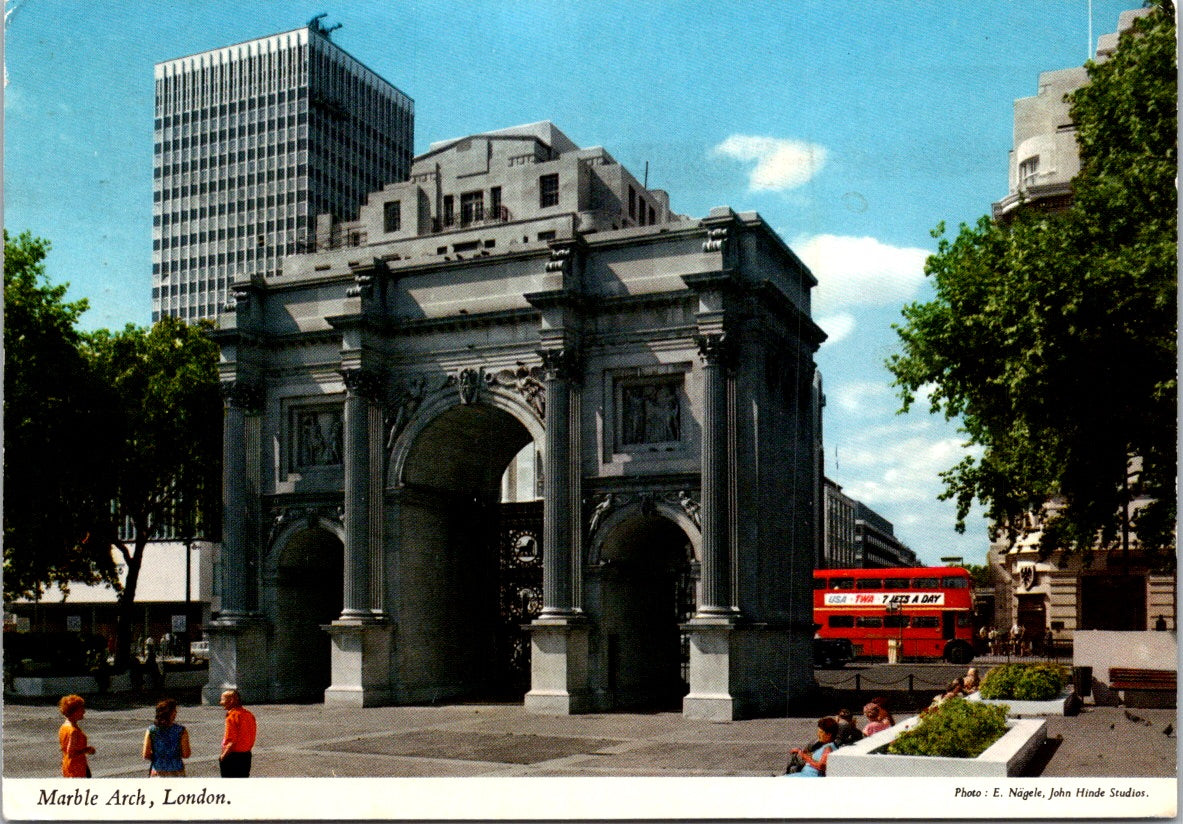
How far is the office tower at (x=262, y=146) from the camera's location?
2605cm

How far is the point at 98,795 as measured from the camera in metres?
17.4

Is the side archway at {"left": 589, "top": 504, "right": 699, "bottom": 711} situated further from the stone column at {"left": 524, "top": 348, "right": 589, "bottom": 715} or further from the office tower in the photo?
the office tower

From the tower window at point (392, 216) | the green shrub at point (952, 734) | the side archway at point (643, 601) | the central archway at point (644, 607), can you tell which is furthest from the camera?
the tower window at point (392, 216)

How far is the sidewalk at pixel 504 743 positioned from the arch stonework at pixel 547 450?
2.56 meters

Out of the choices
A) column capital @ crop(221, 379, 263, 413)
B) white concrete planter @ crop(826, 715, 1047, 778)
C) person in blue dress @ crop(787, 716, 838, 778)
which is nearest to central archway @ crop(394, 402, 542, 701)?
column capital @ crop(221, 379, 263, 413)

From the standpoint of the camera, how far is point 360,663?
1543 inches

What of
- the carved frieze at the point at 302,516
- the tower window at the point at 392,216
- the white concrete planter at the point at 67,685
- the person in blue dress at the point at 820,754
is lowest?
the white concrete planter at the point at 67,685

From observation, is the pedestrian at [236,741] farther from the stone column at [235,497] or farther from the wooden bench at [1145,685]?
the stone column at [235,497]

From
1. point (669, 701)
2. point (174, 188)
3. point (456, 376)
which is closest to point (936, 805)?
point (669, 701)

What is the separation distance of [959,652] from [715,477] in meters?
34.2

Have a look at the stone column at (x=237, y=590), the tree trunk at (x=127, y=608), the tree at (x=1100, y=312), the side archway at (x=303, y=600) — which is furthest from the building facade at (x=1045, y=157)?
the tree trunk at (x=127, y=608)

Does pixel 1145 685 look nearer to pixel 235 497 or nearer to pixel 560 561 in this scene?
pixel 560 561

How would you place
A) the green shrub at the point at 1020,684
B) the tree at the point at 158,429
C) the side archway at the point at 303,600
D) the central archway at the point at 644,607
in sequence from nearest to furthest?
the green shrub at the point at 1020,684
the central archway at the point at 644,607
the side archway at the point at 303,600
the tree at the point at 158,429

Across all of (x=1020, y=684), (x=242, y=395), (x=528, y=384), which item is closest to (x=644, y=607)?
(x=528, y=384)
